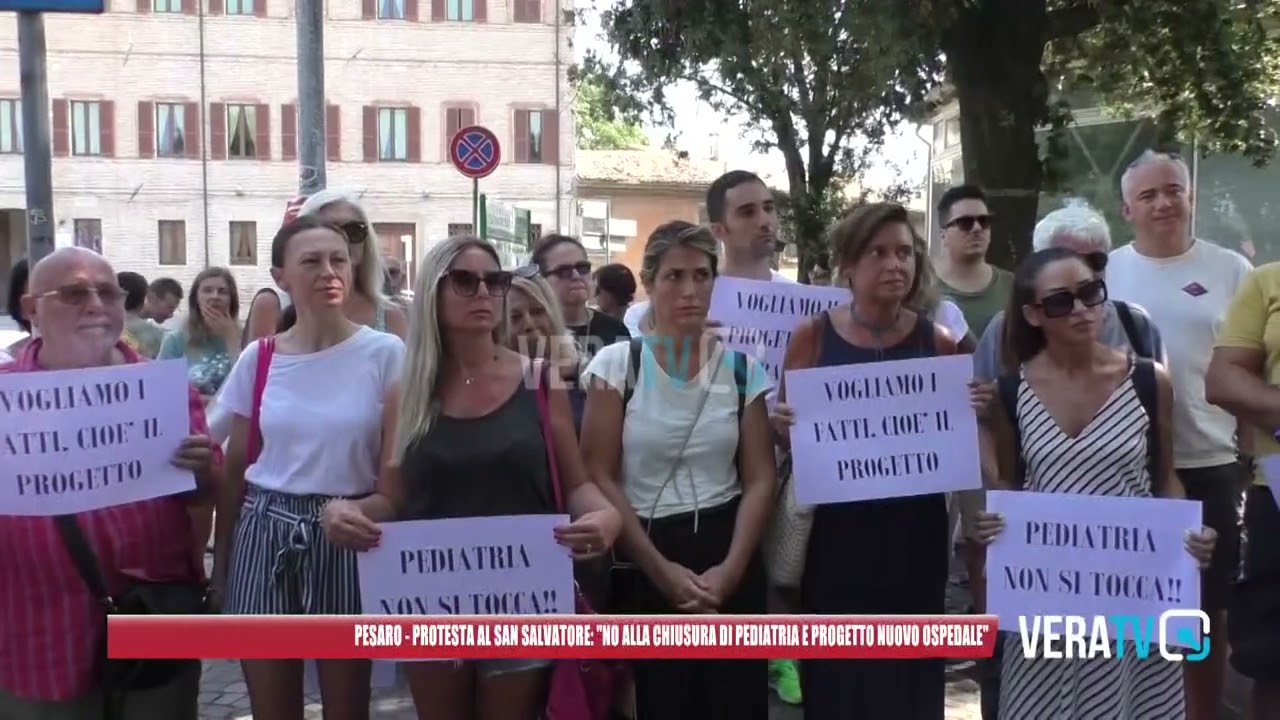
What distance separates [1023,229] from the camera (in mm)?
7633

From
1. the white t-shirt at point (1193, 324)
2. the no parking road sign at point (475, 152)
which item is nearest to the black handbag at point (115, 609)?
the white t-shirt at point (1193, 324)

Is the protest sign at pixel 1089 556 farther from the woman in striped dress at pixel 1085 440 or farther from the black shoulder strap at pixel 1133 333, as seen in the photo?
the black shoulder strap at pixel 1133 333

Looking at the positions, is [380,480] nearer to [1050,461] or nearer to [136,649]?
[136,649]

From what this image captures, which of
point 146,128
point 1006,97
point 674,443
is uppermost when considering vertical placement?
point 146,128

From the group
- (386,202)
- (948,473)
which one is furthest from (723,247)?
(386,202)

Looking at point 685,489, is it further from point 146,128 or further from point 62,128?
point 62,128

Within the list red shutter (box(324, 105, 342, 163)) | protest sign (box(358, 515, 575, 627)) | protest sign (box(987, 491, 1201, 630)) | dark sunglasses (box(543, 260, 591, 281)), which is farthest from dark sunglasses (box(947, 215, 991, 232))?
red shutter (box(324, 105, 342, 163))

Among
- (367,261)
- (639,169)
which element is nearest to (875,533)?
(367,261)

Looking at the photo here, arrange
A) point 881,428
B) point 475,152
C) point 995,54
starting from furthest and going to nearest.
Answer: point 475,152, point 995,54, point 881,428

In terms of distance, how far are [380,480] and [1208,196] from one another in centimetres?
1363

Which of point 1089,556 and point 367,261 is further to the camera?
point 367,261

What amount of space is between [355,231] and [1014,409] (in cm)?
224

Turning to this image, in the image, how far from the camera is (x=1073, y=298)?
3062 millimetres

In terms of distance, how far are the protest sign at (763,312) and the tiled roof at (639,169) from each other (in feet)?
124
